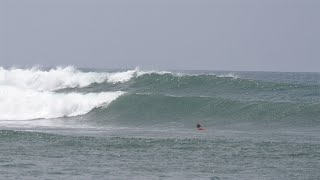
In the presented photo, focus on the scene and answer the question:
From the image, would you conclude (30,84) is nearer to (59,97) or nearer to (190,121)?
(59,97)

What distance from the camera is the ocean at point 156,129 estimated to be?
57.8 ft

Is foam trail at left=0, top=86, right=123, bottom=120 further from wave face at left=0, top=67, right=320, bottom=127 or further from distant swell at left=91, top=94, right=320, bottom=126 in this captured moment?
distant swell at left=91, top=94, right=320, bottom=126

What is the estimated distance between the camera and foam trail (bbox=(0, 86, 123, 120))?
37562 millimetres

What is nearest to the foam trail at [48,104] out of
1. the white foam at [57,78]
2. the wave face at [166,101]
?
the wave face at [166,101]

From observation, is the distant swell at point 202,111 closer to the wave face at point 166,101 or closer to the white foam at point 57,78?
the wave face at point 166,101

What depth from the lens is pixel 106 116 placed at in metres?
35.1

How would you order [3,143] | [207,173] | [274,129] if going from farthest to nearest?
[274,129], [3,143], [207,173]

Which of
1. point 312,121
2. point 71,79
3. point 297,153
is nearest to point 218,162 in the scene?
point 297,153

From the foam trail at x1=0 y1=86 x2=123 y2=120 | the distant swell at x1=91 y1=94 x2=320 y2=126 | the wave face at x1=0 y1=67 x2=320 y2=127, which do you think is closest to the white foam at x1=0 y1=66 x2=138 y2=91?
the wave face at x1=0 y1=67 x2=320 y2=127

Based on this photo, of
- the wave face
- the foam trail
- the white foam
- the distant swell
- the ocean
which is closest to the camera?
the ocean

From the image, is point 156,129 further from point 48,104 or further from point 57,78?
point 57,78

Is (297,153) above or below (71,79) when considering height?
below

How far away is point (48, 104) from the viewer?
128 feet

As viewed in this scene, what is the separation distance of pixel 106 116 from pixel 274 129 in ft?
33.2
